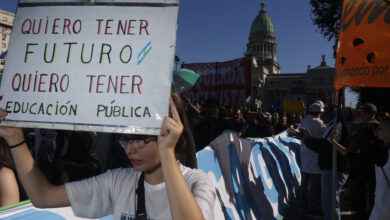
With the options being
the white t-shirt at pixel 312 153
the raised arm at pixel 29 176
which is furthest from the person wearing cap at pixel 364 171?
the raised arm at pixel 29 176

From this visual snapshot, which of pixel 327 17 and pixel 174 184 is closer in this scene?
pixel 174 184

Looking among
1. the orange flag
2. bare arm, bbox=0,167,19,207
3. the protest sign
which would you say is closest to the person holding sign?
the protest sign

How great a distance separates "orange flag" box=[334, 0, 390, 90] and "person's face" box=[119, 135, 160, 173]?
106 inches

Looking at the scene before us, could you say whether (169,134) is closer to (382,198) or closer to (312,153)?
(382,198)

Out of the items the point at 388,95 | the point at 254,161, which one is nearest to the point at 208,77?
the point at 254,161

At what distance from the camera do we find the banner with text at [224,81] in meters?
8.44

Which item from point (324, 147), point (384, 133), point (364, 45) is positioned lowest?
point (324, 147)

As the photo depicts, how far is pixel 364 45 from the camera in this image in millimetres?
3334

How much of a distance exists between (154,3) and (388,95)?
14769mm

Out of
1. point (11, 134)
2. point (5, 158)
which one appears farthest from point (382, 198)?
point (5, 158)

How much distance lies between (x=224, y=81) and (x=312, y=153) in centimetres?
449

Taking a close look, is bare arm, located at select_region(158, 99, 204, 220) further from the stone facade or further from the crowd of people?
the stone facade

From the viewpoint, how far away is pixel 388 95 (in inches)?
527

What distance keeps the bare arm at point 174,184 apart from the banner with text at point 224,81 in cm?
722
